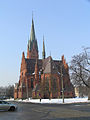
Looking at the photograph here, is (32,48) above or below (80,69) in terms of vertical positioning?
above

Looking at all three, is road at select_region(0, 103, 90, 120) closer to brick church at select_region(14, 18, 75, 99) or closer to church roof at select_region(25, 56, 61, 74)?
brick church at select_region(14, 18, 75, 99)

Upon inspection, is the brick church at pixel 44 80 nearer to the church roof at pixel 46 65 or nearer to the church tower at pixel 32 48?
the church roof at pixel 46 65

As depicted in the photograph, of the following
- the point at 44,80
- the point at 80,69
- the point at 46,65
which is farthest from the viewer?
the point at 46,65

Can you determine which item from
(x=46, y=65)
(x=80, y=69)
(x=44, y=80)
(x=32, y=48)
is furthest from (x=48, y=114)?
(x=32, y=48)

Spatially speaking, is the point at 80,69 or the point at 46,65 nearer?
the point at 80,69

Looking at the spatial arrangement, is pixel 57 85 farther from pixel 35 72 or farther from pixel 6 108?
pixel 6 108

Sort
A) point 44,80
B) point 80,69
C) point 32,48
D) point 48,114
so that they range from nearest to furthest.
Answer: point 48,114, point 80,69, point 44,80, point 32,48

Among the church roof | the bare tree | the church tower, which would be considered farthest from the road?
the church tower

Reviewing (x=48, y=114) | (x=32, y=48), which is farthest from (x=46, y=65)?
(x=48, y=114)

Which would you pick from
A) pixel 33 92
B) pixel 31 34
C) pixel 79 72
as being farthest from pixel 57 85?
pixel 31 34

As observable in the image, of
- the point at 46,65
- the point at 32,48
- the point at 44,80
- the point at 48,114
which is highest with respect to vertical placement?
the point at 32,48

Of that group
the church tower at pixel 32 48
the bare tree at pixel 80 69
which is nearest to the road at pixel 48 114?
the bare tree at pixel 80 69

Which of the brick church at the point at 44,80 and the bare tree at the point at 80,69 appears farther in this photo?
the brick church at the point at 44,80

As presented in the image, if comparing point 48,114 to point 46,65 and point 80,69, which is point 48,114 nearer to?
point 80,69
